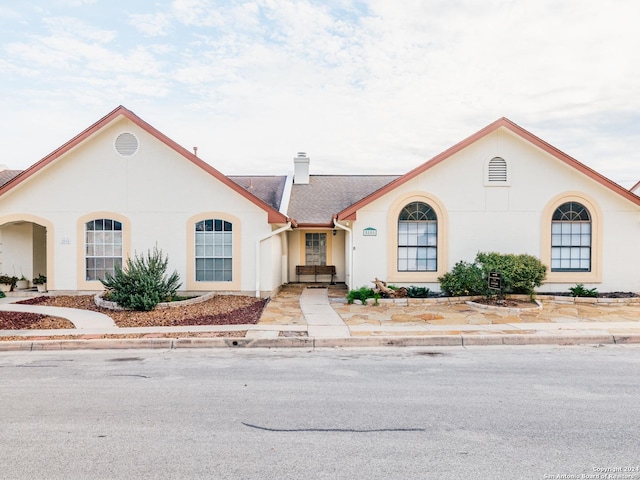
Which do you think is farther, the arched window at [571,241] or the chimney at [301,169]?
the chimney at [301,169]

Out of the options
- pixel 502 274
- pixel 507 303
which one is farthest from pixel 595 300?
pixel 502 274

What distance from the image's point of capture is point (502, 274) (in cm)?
1345

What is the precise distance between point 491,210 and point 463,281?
8.96 feet

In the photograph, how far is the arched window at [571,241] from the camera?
15398mm

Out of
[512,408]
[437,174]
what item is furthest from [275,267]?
[512,408]

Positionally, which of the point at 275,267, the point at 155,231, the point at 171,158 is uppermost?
the point at 171,158

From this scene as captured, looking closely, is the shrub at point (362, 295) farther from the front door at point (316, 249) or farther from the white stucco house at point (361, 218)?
the front door at point (316, 249)

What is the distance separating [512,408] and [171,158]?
1270cm

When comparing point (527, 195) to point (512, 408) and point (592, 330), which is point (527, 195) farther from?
point (512, 408)

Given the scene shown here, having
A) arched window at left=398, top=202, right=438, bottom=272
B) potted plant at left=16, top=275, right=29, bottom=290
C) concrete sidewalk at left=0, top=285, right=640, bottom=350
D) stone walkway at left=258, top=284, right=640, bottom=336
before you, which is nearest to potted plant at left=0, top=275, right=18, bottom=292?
potted plant at left=16, top=275, right=29, bottom=290

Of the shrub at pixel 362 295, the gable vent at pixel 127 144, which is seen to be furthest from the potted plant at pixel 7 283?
the shrub at pixel 362 295

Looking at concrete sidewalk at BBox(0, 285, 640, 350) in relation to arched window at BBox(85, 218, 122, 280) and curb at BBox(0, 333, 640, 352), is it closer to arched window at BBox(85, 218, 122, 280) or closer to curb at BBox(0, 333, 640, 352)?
curb at BBox(0, 333, 640, 352)

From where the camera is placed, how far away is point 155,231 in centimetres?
1527

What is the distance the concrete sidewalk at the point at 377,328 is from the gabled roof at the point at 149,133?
12.1 ft
